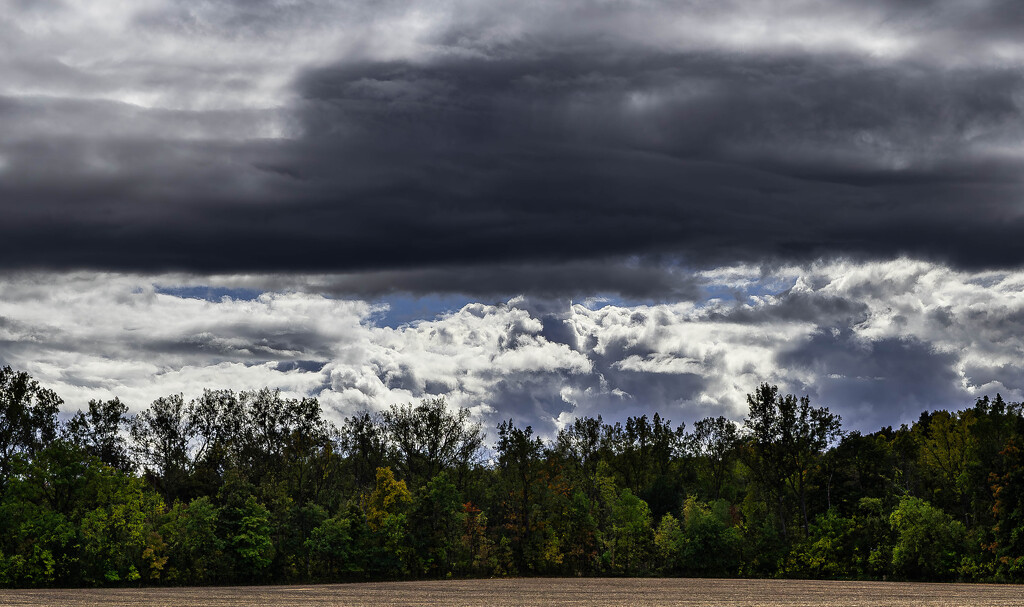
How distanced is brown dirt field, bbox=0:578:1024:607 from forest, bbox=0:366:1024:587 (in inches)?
340

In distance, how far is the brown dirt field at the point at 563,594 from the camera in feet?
196

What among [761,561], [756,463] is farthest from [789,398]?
[761,561]

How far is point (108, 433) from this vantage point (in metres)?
117

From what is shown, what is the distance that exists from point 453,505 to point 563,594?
28621 mm

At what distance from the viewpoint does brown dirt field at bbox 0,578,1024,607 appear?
59.8 m

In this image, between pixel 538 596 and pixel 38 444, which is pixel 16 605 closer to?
pixel 538 596

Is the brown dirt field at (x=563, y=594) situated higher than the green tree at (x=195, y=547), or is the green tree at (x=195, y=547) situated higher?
the green tree at (x=195, y=547)

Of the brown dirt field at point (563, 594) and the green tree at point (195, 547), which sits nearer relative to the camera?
the brown dirt field at point (563, 594)

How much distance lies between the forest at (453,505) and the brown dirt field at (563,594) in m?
8.63

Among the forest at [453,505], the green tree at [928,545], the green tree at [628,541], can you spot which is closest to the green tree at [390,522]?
the forest at [453,505]

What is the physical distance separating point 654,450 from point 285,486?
56.9 meters

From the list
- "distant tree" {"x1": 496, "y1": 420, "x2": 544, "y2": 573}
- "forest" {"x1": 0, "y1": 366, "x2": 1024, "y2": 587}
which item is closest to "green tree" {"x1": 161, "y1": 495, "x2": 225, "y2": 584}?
"forest" {"x1": 0, "y1": 366, "x2": 1024, "y2": 587}

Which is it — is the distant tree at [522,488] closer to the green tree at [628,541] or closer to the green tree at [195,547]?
the green tree at [628,541]

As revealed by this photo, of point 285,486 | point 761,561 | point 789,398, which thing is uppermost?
point 789,398
